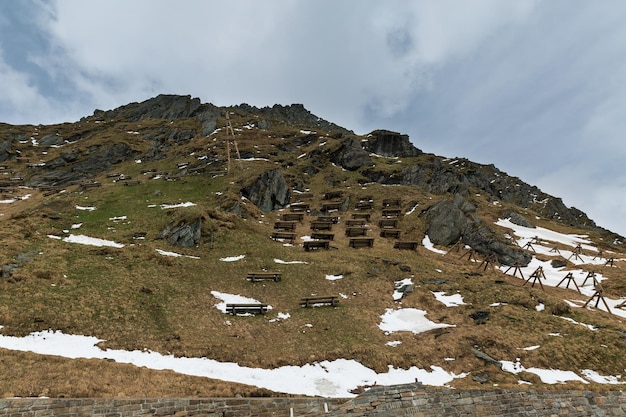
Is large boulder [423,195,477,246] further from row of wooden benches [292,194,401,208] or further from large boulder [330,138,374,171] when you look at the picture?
large boulder [330,138,374,171]

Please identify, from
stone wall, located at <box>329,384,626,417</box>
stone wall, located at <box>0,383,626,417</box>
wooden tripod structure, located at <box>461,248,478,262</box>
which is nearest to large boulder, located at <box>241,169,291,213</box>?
wooden tripod structure, located at <box>461,248,478,262</box>

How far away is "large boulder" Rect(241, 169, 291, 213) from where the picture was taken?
205 feet

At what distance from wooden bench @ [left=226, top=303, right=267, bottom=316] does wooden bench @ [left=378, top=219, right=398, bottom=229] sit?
3569 cm

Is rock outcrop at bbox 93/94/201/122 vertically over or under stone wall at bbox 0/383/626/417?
over

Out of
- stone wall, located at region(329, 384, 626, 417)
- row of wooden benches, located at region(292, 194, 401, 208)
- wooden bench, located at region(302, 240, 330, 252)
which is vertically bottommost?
stone wall, located at region(329, 384, 626, 417)

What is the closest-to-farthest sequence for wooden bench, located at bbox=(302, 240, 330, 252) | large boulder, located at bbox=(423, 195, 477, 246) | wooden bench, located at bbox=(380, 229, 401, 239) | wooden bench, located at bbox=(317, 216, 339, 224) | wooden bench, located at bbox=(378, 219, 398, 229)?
wooden bench, located at bbox=(302, 240, 330, 252) → wooden bench, located at bbox=(380, 229, 401, 239) → large boulder, located at bbox=(423, 195, 477, 246) → wooden bench, located at bbox=(378, 219, 398, 229) → wooden bench, located at bbox=(317, 216, 339, 224)

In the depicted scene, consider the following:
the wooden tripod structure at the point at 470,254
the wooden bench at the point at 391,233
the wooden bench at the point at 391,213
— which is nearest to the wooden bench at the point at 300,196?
the wooden bench at the point at 391,213

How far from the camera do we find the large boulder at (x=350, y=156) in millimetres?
95256

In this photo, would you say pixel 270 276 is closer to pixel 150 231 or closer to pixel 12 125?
pixel 150 231

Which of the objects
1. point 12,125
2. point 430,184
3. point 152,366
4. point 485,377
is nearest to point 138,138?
point 12,125

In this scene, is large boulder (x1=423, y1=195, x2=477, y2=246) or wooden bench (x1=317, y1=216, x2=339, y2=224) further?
wooden bench (x1=317, y1=216, x2=339, y2=224)

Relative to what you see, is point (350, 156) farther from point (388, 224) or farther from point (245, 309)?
point (245, 309)

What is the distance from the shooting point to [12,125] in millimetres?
122938

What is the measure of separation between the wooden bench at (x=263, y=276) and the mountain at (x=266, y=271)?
0.57m
